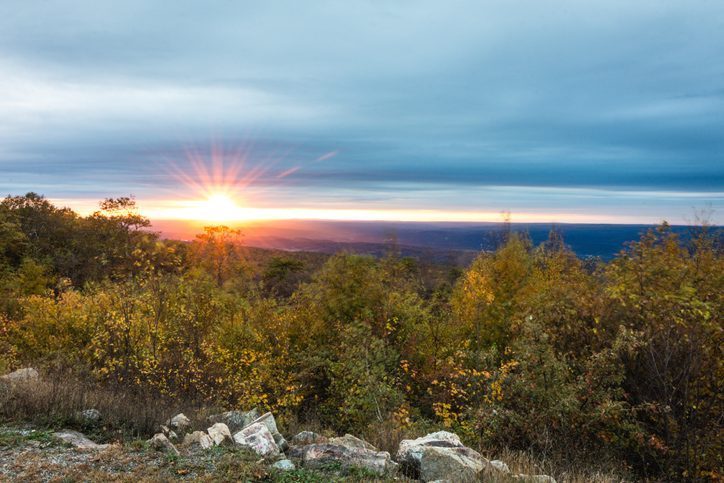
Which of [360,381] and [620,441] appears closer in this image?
[620,441]

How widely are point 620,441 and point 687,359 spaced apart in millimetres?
2796

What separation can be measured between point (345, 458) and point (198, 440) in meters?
3.49

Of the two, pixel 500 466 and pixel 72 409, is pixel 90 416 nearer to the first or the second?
pixel 72 409

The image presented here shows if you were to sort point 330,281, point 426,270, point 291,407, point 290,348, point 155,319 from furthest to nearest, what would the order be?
point 426,270 < point 330,281 < point 290,348 < point 291,407 < point 155,319

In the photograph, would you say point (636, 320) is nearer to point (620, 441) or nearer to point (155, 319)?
point (620, 441)

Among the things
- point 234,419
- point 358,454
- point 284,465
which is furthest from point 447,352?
point 284,465

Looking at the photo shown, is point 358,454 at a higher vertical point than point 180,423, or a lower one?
higher

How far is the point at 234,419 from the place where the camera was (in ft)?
42.5

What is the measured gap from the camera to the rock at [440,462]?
8610 mm

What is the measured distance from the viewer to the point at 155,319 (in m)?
16.7

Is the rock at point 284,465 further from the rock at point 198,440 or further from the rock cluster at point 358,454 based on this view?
the rock at point 198,440

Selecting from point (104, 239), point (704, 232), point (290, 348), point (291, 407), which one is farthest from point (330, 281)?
point (104, 239)

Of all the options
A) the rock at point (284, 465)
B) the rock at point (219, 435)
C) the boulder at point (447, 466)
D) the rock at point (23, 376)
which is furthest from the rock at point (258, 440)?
the rock at point (23, 376)

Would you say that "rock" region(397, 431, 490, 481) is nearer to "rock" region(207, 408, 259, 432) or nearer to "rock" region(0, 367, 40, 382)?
"rock" region(207, 408, 259, 432)
